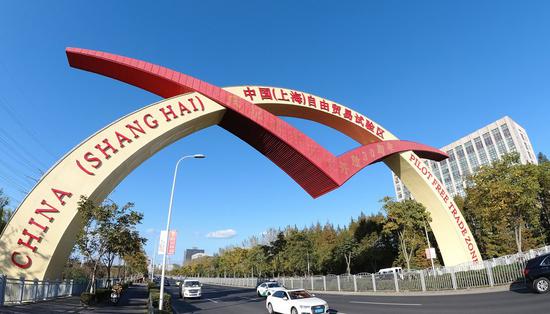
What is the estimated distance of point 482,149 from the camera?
350 ft

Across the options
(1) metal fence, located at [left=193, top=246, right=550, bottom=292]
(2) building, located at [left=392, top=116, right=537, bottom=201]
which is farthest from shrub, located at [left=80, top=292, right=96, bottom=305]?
(2) building, located at [left=392, top=116, right=537, bottom=201]

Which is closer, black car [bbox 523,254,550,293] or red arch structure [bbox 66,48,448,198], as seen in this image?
black car [bbox 523,254,550,293]

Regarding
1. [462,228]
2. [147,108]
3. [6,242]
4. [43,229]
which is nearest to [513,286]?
[462,228]

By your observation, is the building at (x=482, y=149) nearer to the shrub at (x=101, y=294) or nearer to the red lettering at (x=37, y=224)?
the shrub at (x=101, y=294)

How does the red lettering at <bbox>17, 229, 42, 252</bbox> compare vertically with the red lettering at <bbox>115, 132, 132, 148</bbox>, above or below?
below

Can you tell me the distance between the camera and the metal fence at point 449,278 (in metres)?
21.2

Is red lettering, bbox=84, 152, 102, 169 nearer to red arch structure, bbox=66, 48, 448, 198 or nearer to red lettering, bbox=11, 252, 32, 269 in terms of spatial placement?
red lettering, bbox=11, 252, 32, 269

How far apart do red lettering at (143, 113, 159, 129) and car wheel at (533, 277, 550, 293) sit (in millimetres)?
21609

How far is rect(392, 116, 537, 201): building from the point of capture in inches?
3900

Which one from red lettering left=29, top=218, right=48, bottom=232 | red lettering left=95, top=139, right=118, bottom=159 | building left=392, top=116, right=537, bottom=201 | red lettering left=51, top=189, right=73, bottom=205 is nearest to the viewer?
red lettering left=29, top=218, right=48, bottom=232

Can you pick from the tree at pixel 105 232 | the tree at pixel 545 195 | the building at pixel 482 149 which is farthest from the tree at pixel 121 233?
the building at pixel 482 149

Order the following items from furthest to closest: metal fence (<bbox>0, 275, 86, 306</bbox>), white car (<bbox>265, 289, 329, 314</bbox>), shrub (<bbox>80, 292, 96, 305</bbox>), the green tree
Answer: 1. the green tree
2. shrub (<bbox>80, 292, 96, 305</bbox>)
3. metal fence (<bbox>0, 275, 86, 306</bbox>)
4. white car (<bbox>265, 289, 329, 314</bbox>)

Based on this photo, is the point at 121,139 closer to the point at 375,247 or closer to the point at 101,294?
the point at 101,294

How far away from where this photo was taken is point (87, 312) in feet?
50.9
